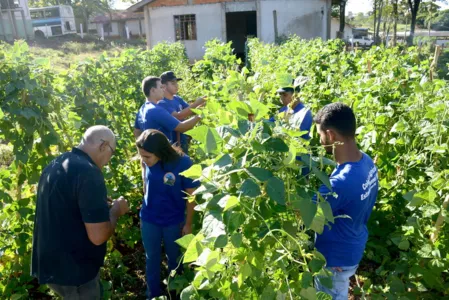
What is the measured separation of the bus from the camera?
36.8m

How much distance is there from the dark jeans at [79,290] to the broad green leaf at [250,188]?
65.0 inches

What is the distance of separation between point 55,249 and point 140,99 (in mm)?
4188

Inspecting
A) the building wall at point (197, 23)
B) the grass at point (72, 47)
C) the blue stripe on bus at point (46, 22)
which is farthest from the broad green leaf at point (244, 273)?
the blue stripe on bus at point (46, 22)

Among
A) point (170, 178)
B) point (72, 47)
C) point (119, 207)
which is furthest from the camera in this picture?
point (72, 47)

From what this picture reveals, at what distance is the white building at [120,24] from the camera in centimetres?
4744

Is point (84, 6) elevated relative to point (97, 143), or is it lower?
elevated

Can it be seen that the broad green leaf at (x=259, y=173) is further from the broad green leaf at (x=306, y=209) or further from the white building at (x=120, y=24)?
the white building at (x=120, y=24)

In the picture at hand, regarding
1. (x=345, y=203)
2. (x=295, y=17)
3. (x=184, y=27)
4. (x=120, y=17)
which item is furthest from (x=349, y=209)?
(x=120, y=17)

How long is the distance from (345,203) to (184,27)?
65.0ft

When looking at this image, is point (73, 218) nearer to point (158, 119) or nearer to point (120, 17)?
point (158, 119)

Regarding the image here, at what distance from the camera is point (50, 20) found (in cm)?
3738

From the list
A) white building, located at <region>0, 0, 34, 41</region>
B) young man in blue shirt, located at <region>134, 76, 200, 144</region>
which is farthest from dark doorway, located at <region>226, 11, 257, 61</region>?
young man in blue shirt, located at <region>134, 76, 200, 144</region>

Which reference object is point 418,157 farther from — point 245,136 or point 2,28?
point 2,28

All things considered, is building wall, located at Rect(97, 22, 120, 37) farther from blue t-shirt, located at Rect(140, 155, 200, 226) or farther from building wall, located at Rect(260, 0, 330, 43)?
blue t-shirt, located at Rect(140, 155, 200, 226)
